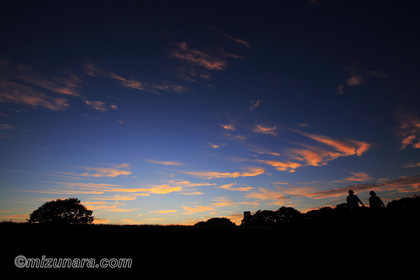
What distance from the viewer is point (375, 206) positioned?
14.3 m

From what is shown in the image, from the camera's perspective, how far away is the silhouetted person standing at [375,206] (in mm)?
14156

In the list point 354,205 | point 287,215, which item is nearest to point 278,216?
point 287,215

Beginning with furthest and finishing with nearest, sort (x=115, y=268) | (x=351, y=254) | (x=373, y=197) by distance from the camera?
(x=373, y=197) < (x=351, y=254) < (x=115, y=268)

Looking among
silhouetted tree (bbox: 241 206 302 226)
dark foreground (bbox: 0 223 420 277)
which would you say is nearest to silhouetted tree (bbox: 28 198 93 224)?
silhouetted tree (bbox: 241 206 302 226)

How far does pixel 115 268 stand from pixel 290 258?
14.1 feet

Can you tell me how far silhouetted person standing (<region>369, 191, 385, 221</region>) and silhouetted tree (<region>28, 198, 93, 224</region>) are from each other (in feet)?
236

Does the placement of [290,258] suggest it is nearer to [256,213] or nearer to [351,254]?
[351,254]

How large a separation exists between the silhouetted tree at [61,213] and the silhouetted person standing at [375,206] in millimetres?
71785

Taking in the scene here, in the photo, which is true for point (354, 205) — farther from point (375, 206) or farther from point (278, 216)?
point (278, 216)

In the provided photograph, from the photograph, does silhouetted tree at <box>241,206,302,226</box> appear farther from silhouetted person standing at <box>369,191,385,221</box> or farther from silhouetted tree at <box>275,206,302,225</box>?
silhouetted person standing at <box>369,191,385,221</box>

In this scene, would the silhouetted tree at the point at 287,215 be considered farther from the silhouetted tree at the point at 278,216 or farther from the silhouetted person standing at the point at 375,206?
the silhouetted person standing at the point at 375,206

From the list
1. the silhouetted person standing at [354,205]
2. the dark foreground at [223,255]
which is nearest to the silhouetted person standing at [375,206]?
the silhouetted person standing at [354,205]

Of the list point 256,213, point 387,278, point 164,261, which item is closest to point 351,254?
point 387,278

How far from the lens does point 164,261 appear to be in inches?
185
